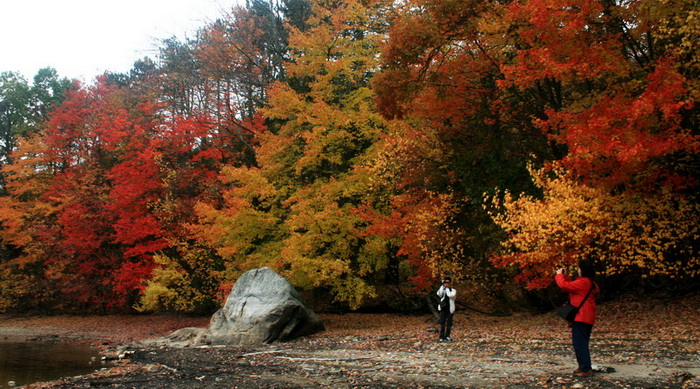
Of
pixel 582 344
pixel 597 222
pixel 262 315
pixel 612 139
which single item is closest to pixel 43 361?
pixel 262 315

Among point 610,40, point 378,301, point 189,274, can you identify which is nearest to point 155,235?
point 189,274

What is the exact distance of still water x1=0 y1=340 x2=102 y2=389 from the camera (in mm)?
14672

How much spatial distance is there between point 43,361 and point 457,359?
49.1 ft

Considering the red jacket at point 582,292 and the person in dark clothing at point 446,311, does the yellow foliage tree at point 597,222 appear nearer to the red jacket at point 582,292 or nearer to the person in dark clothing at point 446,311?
the person in dark clothing at point 446,311

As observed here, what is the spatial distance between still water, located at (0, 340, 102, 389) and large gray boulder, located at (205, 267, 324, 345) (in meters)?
4.10

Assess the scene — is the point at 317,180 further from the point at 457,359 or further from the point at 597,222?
the point at 457,359

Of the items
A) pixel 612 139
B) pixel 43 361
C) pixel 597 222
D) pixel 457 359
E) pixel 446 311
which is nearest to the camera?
pixel 457 359

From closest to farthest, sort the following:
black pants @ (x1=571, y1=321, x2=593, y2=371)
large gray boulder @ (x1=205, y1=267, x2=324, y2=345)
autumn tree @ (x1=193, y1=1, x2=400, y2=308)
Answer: black pants @ (x1=571, y1=321, x2=593, y2=371), large gray boulder @ (x1=205, y1=267, x2=324, y2=345), autumn tree @ (x1=193, y1=1, x2=400, y2=308)

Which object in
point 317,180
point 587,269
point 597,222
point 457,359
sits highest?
point 317,180

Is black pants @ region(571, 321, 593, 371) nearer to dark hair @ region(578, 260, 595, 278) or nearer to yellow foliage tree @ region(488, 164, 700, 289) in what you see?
dark hair @ region(578, 260, 595, 278)

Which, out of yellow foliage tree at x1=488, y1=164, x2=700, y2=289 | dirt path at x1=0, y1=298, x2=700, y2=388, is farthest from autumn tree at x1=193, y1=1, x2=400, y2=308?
yellow foliage tree at x1=488, y1=164, x2=700, y2=289

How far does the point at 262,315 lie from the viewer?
17.4 m

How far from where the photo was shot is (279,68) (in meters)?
29.9

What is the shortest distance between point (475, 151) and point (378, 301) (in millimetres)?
10099
